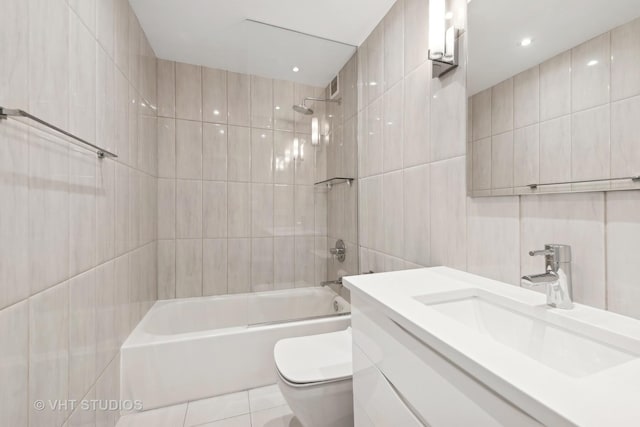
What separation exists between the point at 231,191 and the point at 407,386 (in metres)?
2.05

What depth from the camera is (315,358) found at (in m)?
1.31

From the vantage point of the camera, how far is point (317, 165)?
88.7 inches

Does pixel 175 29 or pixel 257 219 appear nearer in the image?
pixel 175 29

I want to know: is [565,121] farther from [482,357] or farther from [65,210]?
[65,210]

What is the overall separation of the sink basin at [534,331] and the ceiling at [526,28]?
2.46 ft

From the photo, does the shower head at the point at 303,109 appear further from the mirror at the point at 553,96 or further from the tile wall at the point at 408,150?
the mirror at the point at 553,96

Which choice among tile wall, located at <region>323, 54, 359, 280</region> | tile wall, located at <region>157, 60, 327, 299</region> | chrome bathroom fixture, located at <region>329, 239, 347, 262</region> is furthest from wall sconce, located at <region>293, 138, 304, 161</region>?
chrome bathroom fixture, located at <region>329, 239, 347, 262</region>

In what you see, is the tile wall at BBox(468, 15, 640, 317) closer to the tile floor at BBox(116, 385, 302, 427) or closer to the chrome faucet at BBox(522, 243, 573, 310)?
the chrome faucet at BBox(522, 243, 573, 310)

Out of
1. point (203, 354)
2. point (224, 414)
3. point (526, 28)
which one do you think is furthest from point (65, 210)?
point (526, 28)

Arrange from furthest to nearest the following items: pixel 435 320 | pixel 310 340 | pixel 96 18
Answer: pixel 310 340
pixel 96 18
pixel 435 320

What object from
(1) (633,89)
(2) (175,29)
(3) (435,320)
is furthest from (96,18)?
(1) (633,89)

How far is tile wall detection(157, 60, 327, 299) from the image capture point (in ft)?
7.23

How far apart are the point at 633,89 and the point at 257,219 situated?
85.4 inches

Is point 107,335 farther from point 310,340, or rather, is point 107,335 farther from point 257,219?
point 257,219
